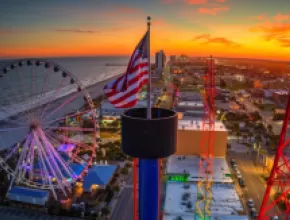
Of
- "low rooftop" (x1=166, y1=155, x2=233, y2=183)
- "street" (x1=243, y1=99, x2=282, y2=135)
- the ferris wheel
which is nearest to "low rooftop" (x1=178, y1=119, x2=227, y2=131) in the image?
"low rooftop" (x1=166, y1=155, x2=233, y2=183)

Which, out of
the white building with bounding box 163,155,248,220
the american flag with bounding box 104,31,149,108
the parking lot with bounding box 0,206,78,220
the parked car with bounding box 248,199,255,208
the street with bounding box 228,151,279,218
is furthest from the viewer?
the street with bounding box 228,151,279,218

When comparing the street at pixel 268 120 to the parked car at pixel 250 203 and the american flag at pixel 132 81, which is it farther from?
the american flag at pixel 132 81

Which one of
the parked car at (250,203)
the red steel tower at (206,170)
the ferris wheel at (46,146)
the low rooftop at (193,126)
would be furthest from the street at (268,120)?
the ferris wheel at (46,146)

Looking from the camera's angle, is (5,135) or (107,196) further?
(5,135)

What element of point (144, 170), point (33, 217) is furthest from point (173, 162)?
point (144, 170)

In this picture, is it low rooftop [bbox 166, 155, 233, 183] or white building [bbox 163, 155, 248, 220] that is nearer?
white building [bbox 163, 155, 248, 220]

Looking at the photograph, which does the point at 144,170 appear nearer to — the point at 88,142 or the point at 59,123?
the point at 88,142

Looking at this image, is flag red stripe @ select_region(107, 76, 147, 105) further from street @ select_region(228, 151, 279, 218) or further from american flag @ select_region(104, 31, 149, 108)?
street @ select_region(228, 151, 279, 218)
